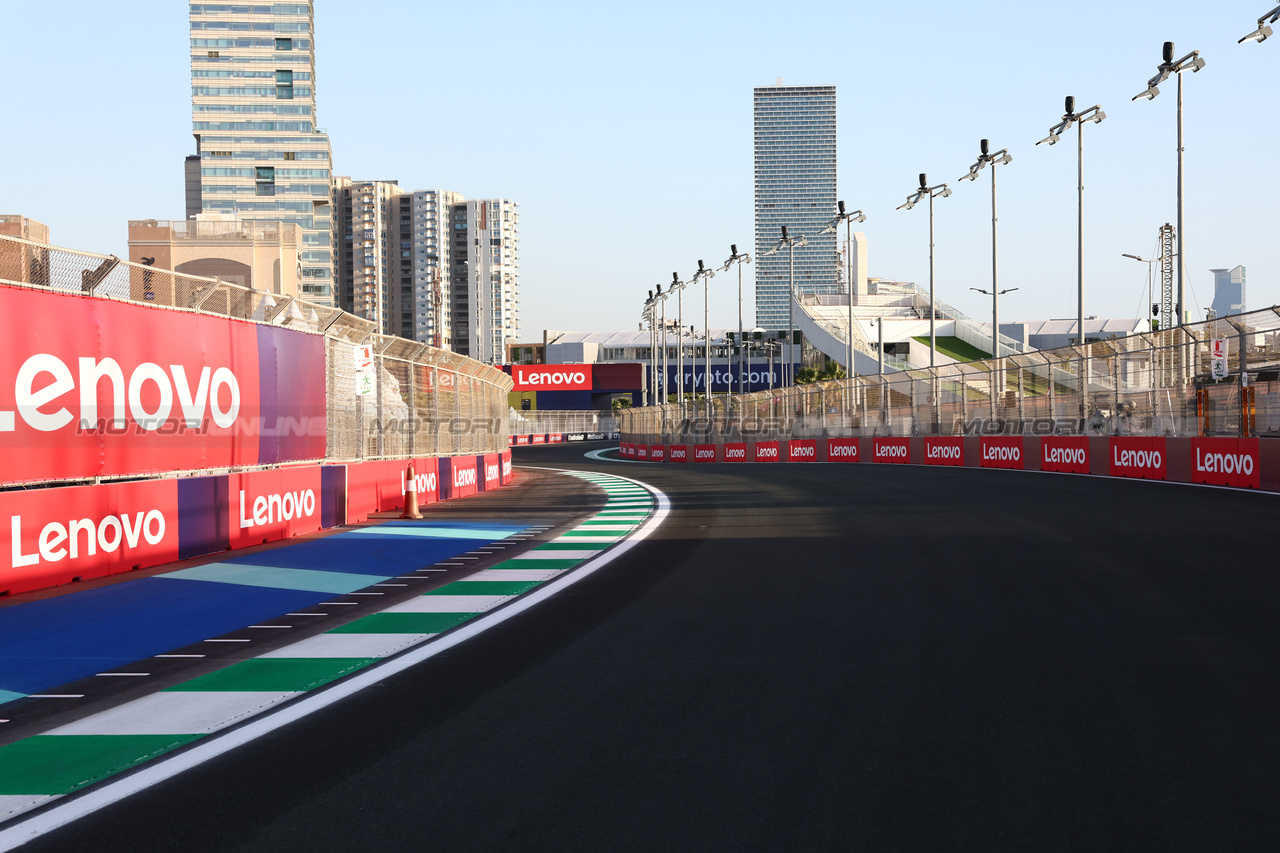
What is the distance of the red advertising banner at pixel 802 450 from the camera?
1604 inches

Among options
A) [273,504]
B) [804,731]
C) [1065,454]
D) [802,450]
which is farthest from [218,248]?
[804,731]

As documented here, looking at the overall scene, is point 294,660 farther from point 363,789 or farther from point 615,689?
point 363,789

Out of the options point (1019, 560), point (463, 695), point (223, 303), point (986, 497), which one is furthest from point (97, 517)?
point (986, 497)

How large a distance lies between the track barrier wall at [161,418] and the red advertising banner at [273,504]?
2 centimetres

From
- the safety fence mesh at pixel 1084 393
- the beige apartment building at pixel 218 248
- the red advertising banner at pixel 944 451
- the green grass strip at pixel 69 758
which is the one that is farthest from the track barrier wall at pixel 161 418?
the beige apartment building at pixel 218 248

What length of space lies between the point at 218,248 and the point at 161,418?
253ft

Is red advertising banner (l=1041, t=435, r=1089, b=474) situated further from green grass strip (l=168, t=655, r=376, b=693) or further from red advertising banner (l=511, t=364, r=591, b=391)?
red advertising banner (l=511, t=364, r=591, b=391)

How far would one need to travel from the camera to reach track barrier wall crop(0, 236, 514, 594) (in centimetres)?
927

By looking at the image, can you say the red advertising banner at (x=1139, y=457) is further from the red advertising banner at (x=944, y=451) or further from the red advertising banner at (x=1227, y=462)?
the red advertising banner at (x=944, y=451)

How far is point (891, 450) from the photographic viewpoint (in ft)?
117

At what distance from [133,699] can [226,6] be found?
161m

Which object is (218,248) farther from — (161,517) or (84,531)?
(84,531)

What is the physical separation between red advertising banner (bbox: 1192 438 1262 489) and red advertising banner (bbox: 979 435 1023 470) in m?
7.63

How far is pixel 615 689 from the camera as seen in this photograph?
5543 mm
